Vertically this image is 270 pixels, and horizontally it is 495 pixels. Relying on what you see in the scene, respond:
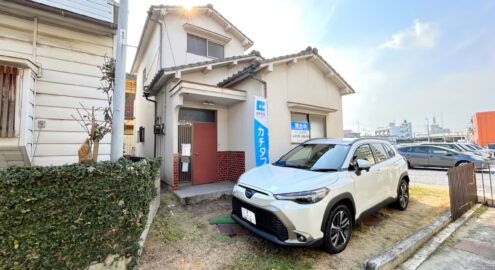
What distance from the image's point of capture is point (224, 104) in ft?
23.3

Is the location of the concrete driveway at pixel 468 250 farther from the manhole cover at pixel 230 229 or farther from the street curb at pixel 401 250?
the manhole cover at pixel 230 229

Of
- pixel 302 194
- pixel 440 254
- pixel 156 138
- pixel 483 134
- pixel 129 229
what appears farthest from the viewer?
pixel 483 134

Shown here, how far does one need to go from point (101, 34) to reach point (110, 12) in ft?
1.63

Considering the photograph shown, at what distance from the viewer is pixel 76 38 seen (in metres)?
3.97

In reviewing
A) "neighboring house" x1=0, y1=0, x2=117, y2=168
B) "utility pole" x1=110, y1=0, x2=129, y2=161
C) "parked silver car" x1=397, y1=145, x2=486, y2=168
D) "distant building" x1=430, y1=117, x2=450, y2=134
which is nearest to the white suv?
"utility pole" x1=110, y1=0, x2=129, y2=161

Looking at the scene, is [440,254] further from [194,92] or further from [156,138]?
[156,138]

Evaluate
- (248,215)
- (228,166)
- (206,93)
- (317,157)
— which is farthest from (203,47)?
(248,215)

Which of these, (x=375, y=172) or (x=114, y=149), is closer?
(x=114, y=149)

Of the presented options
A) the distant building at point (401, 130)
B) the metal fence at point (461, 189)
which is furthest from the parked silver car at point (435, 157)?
the distant building at point (401, 130)

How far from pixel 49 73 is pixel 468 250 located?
783cm

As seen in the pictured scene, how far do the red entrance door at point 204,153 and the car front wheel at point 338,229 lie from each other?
15.1 ft

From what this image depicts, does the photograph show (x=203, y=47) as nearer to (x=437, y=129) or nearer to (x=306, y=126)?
(x=306, y=126)

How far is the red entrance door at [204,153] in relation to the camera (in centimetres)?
656

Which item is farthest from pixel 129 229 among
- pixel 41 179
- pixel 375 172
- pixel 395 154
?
pixel 395 154
